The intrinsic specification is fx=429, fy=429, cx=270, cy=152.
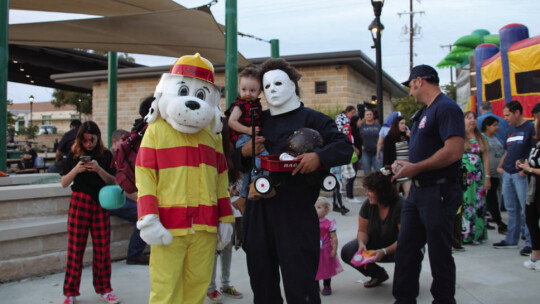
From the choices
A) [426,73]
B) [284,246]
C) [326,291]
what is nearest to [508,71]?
[426,73]

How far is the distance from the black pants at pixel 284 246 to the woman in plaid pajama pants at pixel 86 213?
1.75 m

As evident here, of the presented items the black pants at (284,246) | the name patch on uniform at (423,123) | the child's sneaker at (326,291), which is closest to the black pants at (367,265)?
the child's sneaker at (326,291)

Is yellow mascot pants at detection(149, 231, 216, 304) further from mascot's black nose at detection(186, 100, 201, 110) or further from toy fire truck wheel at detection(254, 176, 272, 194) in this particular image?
mascot's black nose at detection(186, 100, 201, 110)

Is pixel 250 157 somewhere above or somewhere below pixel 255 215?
above

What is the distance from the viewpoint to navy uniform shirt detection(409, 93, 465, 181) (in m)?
3.04

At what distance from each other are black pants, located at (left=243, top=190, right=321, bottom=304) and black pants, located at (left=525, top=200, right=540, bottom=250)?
3.27 m

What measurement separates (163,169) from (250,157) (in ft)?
1.88

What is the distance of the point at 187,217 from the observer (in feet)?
8.49

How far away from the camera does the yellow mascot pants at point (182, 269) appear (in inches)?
97.3

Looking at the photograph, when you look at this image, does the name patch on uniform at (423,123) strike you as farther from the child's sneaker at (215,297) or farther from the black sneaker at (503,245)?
the black sneaker at (503,245)

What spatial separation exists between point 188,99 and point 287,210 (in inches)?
35.4

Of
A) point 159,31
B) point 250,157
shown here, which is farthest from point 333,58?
point 250,157

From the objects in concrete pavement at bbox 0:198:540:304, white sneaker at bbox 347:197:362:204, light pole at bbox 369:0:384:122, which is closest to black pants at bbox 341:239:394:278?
concrete pavement at bbox 0:198:540:304

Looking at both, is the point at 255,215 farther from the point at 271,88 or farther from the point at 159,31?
the point at 159,31
